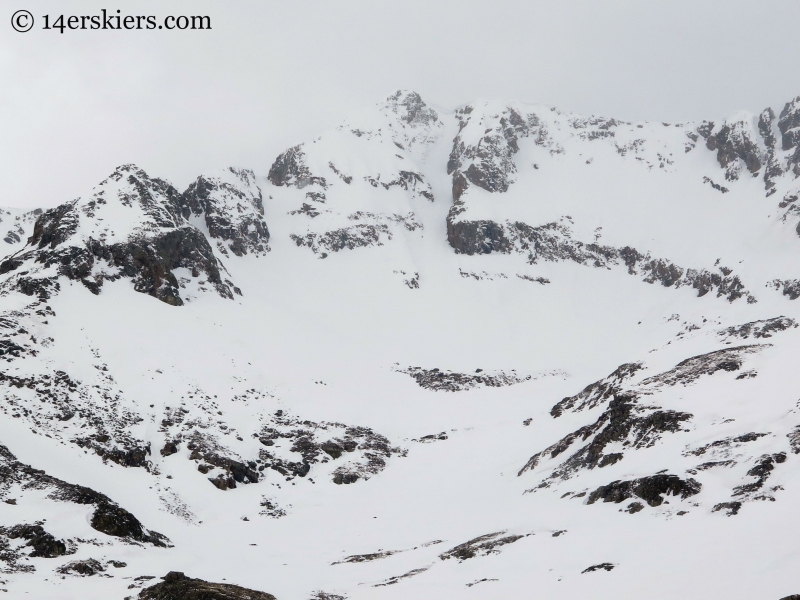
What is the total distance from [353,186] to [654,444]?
12431 cm

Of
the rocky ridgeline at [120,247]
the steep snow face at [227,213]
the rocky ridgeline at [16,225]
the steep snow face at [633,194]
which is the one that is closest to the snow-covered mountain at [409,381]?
the rocky ridgeline at [120,247]

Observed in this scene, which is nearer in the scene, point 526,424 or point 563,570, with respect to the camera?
point 563,570

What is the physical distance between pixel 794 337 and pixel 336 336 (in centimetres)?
6499

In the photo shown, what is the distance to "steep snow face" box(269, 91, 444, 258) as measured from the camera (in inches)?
5007

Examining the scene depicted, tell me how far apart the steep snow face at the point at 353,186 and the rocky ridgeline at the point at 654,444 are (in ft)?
293

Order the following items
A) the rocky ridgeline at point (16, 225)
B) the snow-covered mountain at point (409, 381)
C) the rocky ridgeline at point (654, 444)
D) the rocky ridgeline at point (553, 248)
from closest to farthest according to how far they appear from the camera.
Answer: the snow-covered mountain at point (409, 381) → the rocky ridgeline at point (654, 444) → the rocky ridgeline at point (16, 225) → the rocky ridgeline at point (553, 248)

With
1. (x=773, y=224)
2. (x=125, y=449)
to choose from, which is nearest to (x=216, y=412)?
(x=125, y=449)

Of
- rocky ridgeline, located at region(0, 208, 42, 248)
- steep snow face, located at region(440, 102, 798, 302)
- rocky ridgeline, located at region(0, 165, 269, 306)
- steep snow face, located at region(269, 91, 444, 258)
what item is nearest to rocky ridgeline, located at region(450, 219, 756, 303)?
steep snow face, located at region(440, 102, 798, 302)

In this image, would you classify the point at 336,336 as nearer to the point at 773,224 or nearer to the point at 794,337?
the point at 794,337

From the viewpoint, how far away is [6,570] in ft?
57.9

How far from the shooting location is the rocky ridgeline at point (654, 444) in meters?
20.4

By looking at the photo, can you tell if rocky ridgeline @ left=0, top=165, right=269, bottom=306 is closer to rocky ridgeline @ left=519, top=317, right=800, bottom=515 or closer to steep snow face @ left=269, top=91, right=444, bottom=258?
A: steep snow face @ left=269, top=91, right=444, bottom=258

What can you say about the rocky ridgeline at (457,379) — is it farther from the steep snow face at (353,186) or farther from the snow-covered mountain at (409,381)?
the steep snow face at (353,186)

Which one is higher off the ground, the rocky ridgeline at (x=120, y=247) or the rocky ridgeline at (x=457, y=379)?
the rocky ridgeline at (x=120, y=247)
